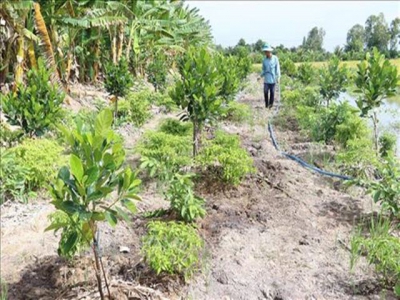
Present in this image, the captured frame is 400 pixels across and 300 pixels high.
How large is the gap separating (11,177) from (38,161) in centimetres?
38

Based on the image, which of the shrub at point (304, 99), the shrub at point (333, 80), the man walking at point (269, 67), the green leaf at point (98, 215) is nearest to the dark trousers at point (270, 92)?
the man walking at point (269, 67)

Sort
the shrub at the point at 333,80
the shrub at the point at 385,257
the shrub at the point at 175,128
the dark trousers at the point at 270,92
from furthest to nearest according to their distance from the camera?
the dark trousers at the point at 270,92 < the shrub at the point at 333,80 < the shrub at the point at 175,128 < the shrub at the point at 385,257

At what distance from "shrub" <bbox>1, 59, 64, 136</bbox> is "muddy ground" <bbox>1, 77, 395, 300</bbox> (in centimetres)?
110

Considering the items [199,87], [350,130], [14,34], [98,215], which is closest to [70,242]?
[98,215]

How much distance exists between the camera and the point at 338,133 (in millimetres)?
6539

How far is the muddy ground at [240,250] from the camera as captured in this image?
310 centimetres

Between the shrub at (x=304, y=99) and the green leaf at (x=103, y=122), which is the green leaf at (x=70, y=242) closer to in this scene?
the green leaf at (x=103, y=122)

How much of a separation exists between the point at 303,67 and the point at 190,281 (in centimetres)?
1436

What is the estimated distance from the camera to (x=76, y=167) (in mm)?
2160

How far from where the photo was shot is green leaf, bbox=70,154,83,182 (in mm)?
2131

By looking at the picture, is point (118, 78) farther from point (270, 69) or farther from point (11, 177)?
point (11, 177)

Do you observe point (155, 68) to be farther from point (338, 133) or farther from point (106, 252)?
point (106, 252)

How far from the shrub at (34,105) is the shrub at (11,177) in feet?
2.98

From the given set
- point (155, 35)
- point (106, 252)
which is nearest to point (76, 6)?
point (155, 35)
